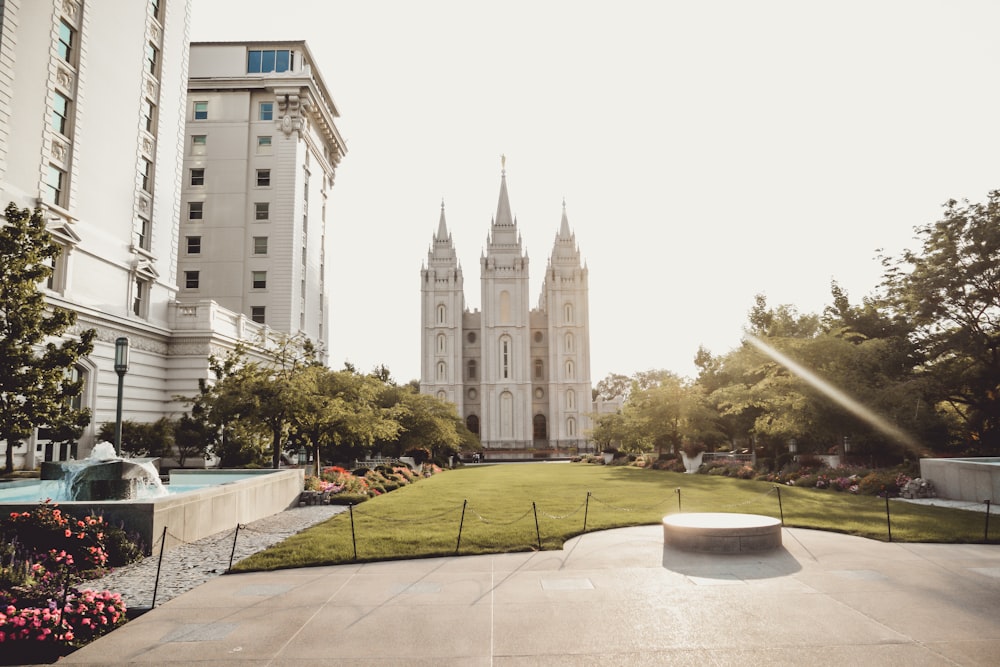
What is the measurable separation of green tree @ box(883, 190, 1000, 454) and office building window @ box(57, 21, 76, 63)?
37097 millimetres

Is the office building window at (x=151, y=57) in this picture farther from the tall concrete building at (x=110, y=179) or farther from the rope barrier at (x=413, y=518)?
the rope barrier at (x=413, y=518)

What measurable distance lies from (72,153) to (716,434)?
35444 mm

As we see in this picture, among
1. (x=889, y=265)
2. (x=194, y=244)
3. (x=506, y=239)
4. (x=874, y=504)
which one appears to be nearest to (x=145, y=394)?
(x=194, y=244)

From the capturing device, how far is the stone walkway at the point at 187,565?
912cm

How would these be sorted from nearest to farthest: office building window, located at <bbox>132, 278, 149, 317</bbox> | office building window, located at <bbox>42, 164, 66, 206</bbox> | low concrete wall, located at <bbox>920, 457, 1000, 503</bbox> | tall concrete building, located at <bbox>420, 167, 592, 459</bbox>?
low concrete wall, located at <bbox>920, 457, 1000, 503</bbox> < office building window, located at <bbox>42, 164, 66, 206</bbox> < office building window, located at <bbox>132, 278, 149, 317</bbox> < tall concrete building, located at <bbox>420, 167, 592, 459</bbox>

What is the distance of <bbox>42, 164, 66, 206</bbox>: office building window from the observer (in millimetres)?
23766

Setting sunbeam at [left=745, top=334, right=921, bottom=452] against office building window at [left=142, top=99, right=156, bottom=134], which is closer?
sunbeam at [left=745, top=334, right=921, bottom=452]

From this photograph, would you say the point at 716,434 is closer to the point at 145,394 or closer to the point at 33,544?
the point at 145,394

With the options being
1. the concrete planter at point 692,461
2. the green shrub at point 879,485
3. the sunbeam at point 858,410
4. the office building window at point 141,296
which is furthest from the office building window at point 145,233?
the green shrub at point 879,485

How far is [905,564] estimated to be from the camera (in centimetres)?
1013

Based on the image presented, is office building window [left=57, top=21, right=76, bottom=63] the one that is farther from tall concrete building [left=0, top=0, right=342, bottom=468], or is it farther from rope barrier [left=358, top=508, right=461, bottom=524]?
rope barrier [left=358, top=508, right=461, bottom=524]

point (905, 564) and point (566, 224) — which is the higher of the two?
point (566, 224)

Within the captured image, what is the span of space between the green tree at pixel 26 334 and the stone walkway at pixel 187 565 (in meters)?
6.82

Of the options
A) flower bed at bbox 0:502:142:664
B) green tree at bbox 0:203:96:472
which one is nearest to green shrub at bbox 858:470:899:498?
flower bed at bbox 0:502:142:664
